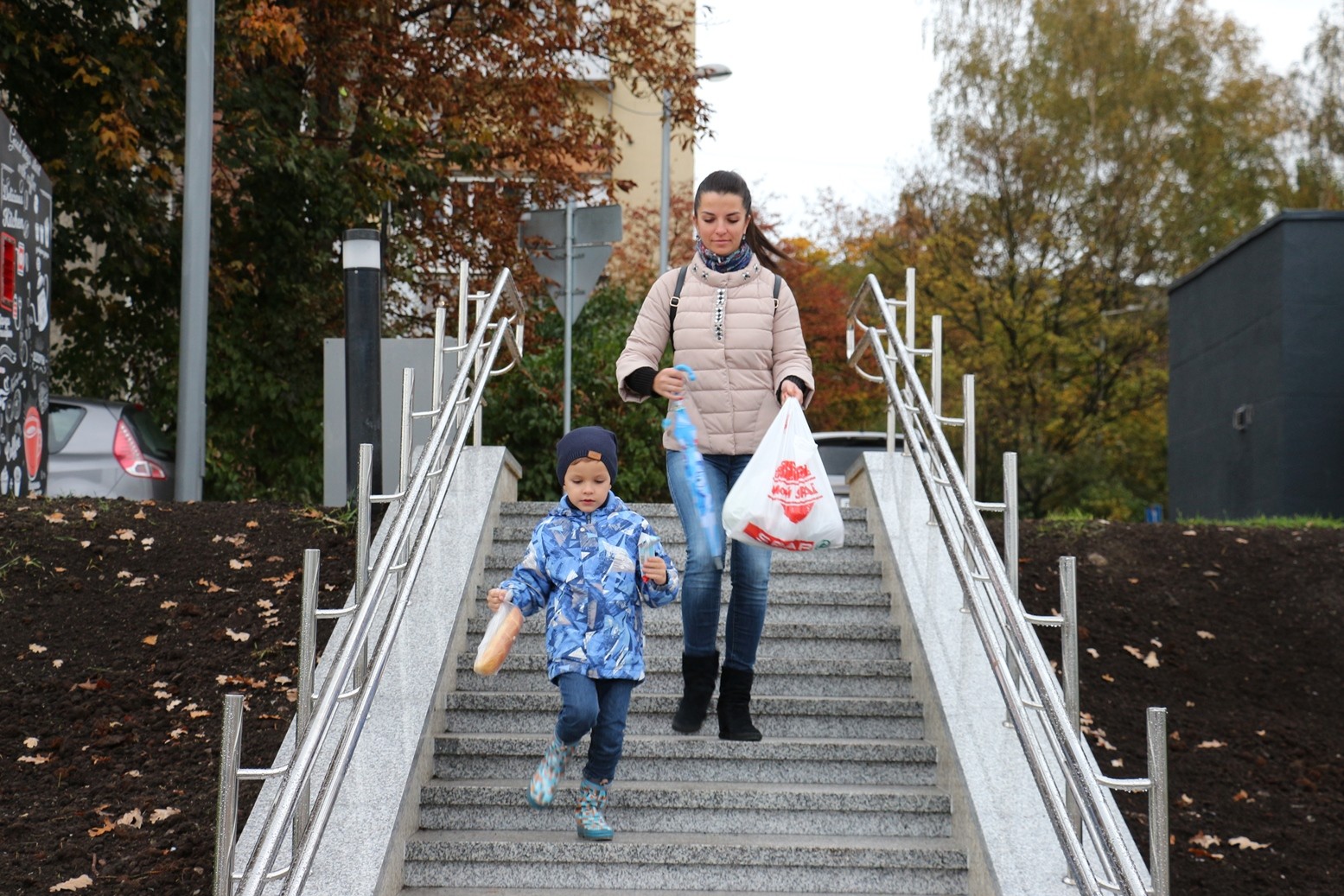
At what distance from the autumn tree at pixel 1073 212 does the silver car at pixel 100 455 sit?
734 inches

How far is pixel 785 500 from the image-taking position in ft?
14.2

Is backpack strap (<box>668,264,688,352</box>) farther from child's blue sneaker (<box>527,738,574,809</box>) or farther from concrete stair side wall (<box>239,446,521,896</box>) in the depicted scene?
child's blue sneaker (<box>527,738,574,809</box>)

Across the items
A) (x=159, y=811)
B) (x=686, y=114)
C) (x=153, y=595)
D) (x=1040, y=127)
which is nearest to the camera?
(x=159, y=811)

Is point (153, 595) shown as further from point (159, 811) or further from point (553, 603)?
point (553, 603)

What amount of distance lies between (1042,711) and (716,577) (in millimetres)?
1223

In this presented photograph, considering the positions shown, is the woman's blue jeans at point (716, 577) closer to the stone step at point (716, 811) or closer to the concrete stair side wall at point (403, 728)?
the stone step at point (716, 811)

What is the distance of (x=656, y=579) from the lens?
421 centimetres

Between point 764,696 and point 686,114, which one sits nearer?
point 764,696

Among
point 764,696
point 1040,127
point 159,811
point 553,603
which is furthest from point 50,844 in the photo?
point 1040,127

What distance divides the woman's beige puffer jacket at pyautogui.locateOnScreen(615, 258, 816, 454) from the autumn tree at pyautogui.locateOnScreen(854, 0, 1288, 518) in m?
21.2

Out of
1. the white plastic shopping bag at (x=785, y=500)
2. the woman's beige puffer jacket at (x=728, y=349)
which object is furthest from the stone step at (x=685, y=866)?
the woman's beige puffer jacket at (x=728, y=349)

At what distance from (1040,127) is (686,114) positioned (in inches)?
726

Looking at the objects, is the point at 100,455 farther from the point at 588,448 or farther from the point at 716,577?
the point at 588,448

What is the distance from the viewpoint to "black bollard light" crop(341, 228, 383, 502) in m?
6.71
